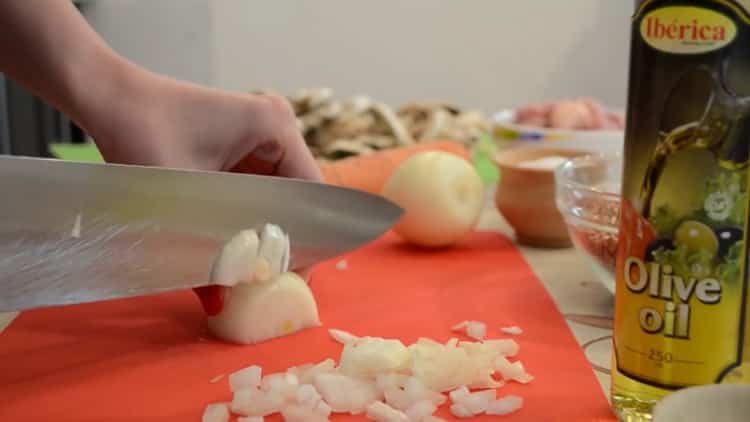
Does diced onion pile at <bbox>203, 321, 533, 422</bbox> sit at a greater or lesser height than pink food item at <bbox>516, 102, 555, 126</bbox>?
lesser

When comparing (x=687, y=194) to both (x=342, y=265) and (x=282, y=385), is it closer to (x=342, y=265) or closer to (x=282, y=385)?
(x=282, y=385)

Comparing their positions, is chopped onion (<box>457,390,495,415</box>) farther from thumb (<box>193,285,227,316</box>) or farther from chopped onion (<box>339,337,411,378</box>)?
thumb (<box>193,285,227,316</box>)

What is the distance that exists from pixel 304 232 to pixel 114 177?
0.72 ft

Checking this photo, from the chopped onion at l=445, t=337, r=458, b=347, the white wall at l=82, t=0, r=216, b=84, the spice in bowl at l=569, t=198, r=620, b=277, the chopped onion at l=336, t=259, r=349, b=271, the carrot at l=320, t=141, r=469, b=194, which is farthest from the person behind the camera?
the white wall at l=82, t=0, r=216, b=84

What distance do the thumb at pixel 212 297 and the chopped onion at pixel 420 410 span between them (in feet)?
0.82

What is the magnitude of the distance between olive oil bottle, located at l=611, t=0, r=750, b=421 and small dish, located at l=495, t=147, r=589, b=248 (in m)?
0.56

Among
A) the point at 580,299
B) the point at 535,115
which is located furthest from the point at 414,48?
the point at 580,299

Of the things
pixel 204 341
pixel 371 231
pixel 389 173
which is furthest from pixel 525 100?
pixel 204 341

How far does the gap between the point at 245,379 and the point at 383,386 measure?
115 mm

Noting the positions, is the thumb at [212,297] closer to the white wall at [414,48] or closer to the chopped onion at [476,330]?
the chopped onion at [476,330]

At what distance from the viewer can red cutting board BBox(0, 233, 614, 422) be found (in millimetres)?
701

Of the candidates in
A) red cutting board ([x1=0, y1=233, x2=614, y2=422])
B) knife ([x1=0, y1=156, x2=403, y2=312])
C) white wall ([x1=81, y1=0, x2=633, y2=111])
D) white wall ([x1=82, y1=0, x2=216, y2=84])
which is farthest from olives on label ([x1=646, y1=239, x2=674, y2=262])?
white wall ([x1=82, y1=0, x2=216, y2=84])

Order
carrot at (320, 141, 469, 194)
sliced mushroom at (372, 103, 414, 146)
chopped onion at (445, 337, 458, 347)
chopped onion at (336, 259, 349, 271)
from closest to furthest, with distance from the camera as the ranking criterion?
chopped onion at (445, 337, 458, 347) → chopped onion at (336, 259, 349, 271) → carrot at (320, 141, 469, 194) → sliced mushroom at (372, 103, 414, 146)

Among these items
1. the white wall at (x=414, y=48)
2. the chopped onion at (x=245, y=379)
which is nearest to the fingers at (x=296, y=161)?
the chopped onion at (x=245, y=379)
